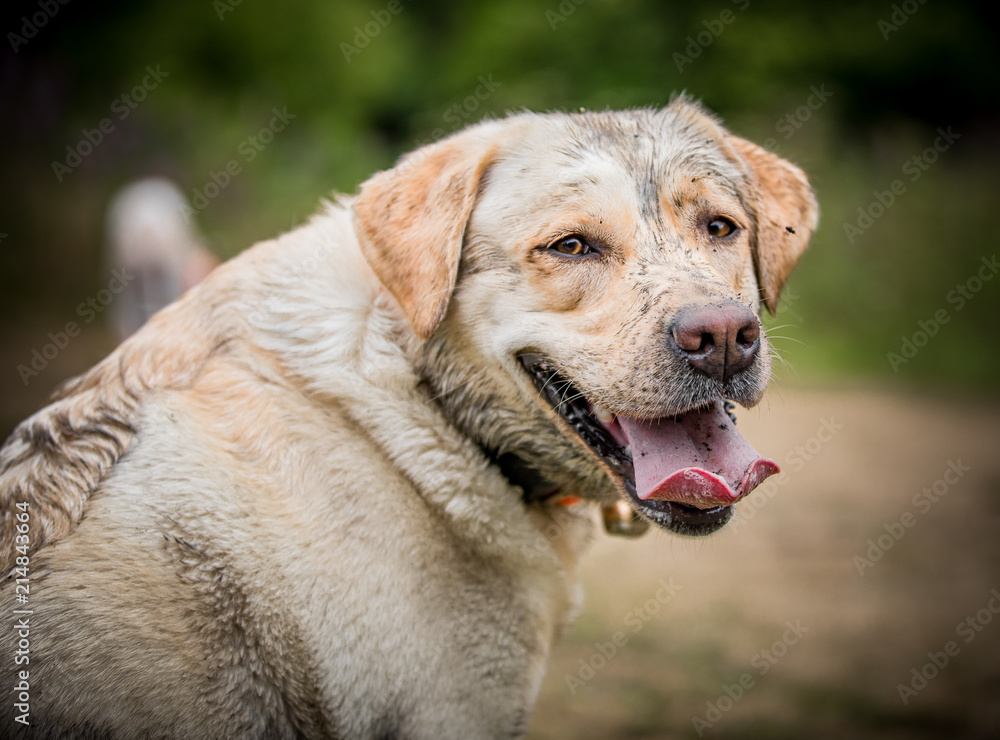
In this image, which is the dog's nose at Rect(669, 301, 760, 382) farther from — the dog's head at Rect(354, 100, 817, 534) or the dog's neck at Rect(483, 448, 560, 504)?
the dog's neck at Rect(483, 448, 560, 504)

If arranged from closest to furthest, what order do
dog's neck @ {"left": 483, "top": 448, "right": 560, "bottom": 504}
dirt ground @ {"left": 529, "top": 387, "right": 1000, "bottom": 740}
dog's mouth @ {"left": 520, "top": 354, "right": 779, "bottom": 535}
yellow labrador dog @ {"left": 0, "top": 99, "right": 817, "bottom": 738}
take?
yellow labrador dog @ {"left": 0, "top": 99, "right": 817, "bottom": 738} < dog's mouth @ {"left": 520, "top": 354, "right": 779, "bottom": 535} < dog's neck @ {"left": 483, "top": 448, "right": 560, "bottom": 504} < dirt ground @ {"left": 529, "top": 387, "right": 1000, "bottom": 740}

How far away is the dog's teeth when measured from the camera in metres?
2.34

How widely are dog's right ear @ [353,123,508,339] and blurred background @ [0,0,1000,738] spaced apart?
680mm

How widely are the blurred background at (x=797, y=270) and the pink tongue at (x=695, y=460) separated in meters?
1.68

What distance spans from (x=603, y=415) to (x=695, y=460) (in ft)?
1.05

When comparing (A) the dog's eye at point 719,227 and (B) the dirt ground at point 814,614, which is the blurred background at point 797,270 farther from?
(A) the dog's eye at point 719,227

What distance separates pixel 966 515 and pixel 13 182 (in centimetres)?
1132

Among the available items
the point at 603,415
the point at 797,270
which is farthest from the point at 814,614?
the point at 797,270

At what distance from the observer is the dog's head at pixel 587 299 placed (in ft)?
7.06

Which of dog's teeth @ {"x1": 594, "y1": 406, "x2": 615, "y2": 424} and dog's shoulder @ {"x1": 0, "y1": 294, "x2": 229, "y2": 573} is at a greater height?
dog's shoulder @ {"x1": 0, "y1": 294, "x2": 229, "y2": 573}

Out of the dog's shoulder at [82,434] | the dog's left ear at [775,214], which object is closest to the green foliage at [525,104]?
the dog's left ear at [775,214]

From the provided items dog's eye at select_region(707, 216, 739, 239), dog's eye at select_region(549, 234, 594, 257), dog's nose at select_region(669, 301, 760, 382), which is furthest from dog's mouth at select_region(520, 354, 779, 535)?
dog's eye at select_region(707, 216, 739, 239)

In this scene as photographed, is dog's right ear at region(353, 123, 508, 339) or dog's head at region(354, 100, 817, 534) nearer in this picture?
dog's head at region(354, 100, 817, 534)

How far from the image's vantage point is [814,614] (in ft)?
15.2
